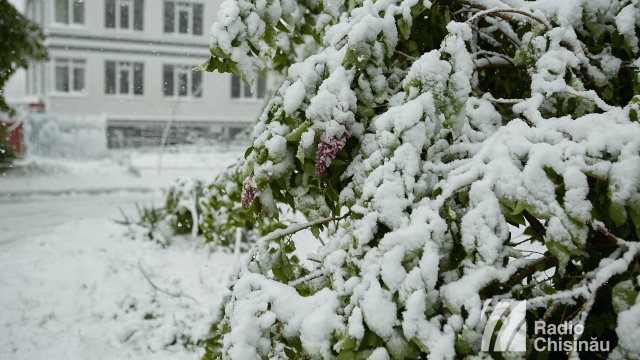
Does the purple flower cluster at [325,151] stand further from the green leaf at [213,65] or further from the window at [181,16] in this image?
the window at [181,16]

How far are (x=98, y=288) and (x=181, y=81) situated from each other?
18.5 meters

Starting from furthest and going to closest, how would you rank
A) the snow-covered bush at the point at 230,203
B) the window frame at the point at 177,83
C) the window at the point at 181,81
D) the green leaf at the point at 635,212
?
the window at the point at 181,81 → the window frame at the point at 177,83 → the snow-covered bush at the point at 230,203 → the green leaf at the point at 635,212

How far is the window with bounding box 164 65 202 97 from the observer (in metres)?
21.4

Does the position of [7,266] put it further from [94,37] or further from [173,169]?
[94,37]

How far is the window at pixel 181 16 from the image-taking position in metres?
20.9

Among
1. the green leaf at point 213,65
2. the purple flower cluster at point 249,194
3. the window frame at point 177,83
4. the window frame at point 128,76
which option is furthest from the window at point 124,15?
the purple flower cluster at point 249,194

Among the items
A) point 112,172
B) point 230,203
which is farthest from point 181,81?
point 230,203

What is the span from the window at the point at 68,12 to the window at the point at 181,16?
3288 mm

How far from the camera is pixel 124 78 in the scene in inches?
830

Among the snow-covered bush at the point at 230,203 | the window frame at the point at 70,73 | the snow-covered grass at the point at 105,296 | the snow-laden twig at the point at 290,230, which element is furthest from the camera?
the window frame at the point at 70,73

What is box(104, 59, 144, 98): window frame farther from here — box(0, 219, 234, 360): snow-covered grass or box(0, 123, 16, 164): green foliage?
box(0, 219, 234, 360): snow-covered grass

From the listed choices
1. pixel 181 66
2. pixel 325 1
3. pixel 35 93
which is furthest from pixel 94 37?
pixel 325 1

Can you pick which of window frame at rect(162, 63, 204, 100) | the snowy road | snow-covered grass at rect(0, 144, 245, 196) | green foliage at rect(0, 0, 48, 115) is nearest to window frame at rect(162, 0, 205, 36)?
window frame at rect(162, 63, 204, 100)

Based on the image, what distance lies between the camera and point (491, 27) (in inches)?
79.4
